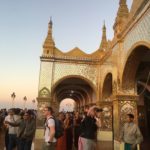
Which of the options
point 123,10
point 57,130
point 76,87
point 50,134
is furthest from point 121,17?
point 76,87

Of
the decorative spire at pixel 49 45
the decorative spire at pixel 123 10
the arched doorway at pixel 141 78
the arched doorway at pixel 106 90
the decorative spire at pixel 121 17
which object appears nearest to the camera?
the arched doorway at pixel 141 78

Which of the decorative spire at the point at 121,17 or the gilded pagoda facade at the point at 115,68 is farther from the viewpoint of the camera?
the decorative spire at the point at 121,17

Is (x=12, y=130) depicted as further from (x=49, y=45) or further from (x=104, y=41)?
(x=104, y=41)

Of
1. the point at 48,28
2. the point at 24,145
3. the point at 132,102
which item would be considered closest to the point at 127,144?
the point at 24,145

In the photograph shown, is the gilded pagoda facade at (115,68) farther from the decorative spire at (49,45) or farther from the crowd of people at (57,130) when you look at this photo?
the crowd of people at (57,130)

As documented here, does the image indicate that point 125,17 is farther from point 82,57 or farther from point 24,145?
point 24,145

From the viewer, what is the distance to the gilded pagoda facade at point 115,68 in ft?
23.8

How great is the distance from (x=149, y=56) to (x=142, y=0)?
2.92 metres

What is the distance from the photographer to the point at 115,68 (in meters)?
9.05

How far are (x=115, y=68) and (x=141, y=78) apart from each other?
7.80ft

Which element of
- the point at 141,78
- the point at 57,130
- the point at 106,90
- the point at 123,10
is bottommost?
the point at 57,130

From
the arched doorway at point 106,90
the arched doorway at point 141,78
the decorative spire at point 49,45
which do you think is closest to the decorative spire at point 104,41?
the arched doorway at point 106,90

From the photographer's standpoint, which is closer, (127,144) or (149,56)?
(127,144)

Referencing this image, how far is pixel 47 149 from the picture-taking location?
354 cm
